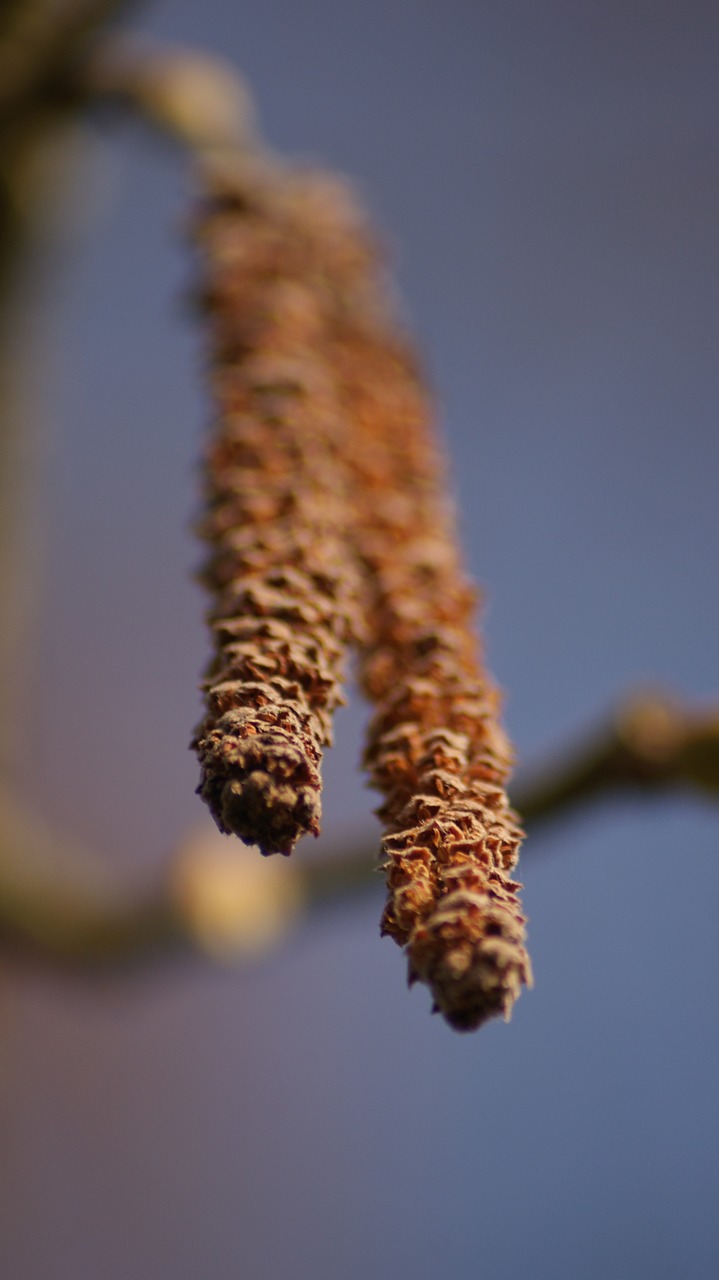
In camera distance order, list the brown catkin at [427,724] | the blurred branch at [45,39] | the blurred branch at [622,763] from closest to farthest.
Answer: the brown catkin at [427,724], the blurred branch at [622,763], the blurred branch at [45,39]

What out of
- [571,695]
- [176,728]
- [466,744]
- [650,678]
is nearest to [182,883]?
[650,678]

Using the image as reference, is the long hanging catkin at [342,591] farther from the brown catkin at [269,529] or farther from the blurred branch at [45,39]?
the blurred branch at [45,39]

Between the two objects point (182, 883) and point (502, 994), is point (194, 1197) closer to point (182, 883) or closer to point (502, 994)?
point (182, 883)

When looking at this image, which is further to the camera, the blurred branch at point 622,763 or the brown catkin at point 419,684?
the blurred branch at point 622,763

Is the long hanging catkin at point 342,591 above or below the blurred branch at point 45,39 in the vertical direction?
below

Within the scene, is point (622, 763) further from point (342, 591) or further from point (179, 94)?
point (179, 94)

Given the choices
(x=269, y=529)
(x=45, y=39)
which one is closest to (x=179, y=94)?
(x=45, y=39)

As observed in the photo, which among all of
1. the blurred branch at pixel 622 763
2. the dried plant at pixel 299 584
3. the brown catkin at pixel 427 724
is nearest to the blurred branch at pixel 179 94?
the dried plant at pixel 299 584

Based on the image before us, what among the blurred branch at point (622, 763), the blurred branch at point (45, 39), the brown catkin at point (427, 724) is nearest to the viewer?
the brown catkin at point (427, 724)
